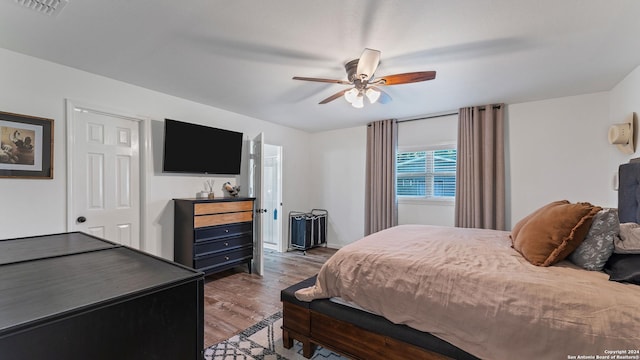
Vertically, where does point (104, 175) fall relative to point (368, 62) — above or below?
below

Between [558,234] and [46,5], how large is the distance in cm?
348

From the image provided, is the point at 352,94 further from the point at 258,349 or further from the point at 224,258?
the point at 224,258

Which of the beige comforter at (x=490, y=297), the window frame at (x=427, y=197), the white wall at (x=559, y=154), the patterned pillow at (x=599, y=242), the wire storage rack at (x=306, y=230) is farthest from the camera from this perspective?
the wire storage rack at (x=306, y=230)

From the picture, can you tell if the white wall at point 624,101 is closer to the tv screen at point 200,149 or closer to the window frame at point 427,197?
the window frame at point 427,197

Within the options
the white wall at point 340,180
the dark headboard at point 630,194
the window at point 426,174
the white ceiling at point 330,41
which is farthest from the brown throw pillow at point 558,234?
the white wall at point 340,180

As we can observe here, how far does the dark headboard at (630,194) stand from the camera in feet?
6.49

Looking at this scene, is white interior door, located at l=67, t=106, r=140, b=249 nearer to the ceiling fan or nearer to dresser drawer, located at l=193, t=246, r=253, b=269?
dresser drawer, located at l=193, t=246, r=253, b=269

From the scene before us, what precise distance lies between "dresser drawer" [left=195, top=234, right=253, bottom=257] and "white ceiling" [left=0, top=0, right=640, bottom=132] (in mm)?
1851

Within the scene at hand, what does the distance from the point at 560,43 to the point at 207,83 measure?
3.18 meters

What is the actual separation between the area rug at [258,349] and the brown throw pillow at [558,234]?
4.86ft

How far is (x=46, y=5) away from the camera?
1.68m

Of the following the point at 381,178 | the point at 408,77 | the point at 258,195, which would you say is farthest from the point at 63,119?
the point at 381,178

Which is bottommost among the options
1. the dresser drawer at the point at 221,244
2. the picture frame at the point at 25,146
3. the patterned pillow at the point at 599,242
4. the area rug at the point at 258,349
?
the area rug at the point at 258,349

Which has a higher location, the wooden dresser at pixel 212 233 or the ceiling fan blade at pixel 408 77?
the ceiling fan blade at pixel 408 77
